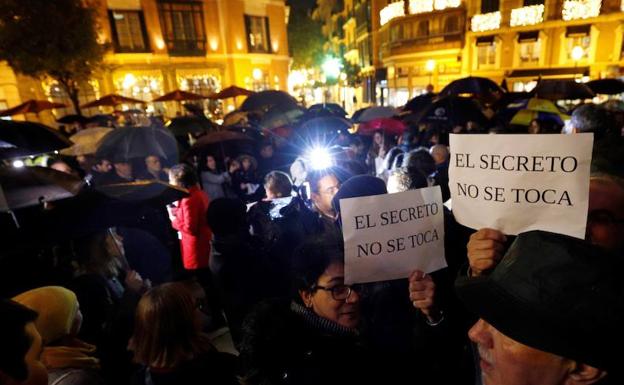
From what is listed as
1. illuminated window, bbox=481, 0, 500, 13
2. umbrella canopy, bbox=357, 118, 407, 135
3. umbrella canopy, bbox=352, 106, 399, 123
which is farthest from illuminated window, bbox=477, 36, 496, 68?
umbrella canopy, bbox=357, 118, 407, 135

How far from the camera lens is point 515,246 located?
1346 mm

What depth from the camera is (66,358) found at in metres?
1.89

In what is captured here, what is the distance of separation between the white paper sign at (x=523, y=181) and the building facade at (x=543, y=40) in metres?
29.4

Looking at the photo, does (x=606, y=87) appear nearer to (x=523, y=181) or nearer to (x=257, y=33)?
(x=523, y=181)

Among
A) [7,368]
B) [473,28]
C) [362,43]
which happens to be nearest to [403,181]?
[7,368]

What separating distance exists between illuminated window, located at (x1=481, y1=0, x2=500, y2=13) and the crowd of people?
2988 cm

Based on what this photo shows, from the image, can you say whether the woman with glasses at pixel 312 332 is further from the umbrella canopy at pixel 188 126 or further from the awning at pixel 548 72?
the awning at pixel 548 72

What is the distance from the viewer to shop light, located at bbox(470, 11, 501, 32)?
27.9 m

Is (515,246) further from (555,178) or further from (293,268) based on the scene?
(293,268)

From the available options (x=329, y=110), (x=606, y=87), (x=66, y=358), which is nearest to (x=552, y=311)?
(x=66, y=358)

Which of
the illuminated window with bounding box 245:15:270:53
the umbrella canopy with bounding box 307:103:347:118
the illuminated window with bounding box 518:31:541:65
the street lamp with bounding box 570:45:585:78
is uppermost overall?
the illuminated window with bounding box 245:15:270:53

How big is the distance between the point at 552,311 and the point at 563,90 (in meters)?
10.3

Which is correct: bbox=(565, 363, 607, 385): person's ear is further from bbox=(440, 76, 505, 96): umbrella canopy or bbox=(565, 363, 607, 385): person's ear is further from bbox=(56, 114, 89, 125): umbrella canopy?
bbox=(56, 114, 89, 125): umbrella canopy

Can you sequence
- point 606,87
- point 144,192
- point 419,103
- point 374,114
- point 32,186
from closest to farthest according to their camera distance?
1. point 32,186
2. point 144,192
3. point 374,114
4. point 419,103
5. point 606,87
